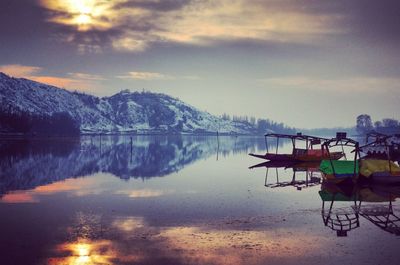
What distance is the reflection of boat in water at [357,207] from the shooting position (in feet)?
83.7

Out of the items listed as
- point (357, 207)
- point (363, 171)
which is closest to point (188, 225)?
point (357, 207)

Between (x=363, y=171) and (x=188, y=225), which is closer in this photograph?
(x=188, y=225)

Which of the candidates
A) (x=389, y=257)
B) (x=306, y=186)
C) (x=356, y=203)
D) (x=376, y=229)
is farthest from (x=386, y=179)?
(x=389, y=257)

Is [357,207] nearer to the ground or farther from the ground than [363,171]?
nearer to the ground

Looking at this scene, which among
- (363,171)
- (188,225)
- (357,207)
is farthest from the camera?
(363,171)

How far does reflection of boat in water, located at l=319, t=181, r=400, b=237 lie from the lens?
83.7ft

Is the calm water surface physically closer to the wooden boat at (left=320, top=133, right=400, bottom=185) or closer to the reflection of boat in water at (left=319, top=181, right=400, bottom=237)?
the reflection of boat in water at (left=319, top=181, right=400, bottom=237)

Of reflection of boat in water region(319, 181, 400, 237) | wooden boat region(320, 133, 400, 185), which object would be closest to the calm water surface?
reflection of boat in water region(319, 181, 400, 237)

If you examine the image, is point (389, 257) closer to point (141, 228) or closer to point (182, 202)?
point (141, 228)

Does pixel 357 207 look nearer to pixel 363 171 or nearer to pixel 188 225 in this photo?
pixel 188 225

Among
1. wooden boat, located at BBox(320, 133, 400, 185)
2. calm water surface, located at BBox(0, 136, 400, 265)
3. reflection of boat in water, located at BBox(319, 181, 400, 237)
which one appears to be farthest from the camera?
wooden boat, located at BBox(320, 133, 400, 185)

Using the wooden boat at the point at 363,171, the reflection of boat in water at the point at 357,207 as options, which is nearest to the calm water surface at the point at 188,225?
the reflection of boat in water at the point at 357,207

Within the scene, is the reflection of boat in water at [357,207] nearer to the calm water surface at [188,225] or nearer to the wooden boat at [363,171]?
the calm water surface at [188,225]

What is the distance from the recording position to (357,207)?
31.8 metres
